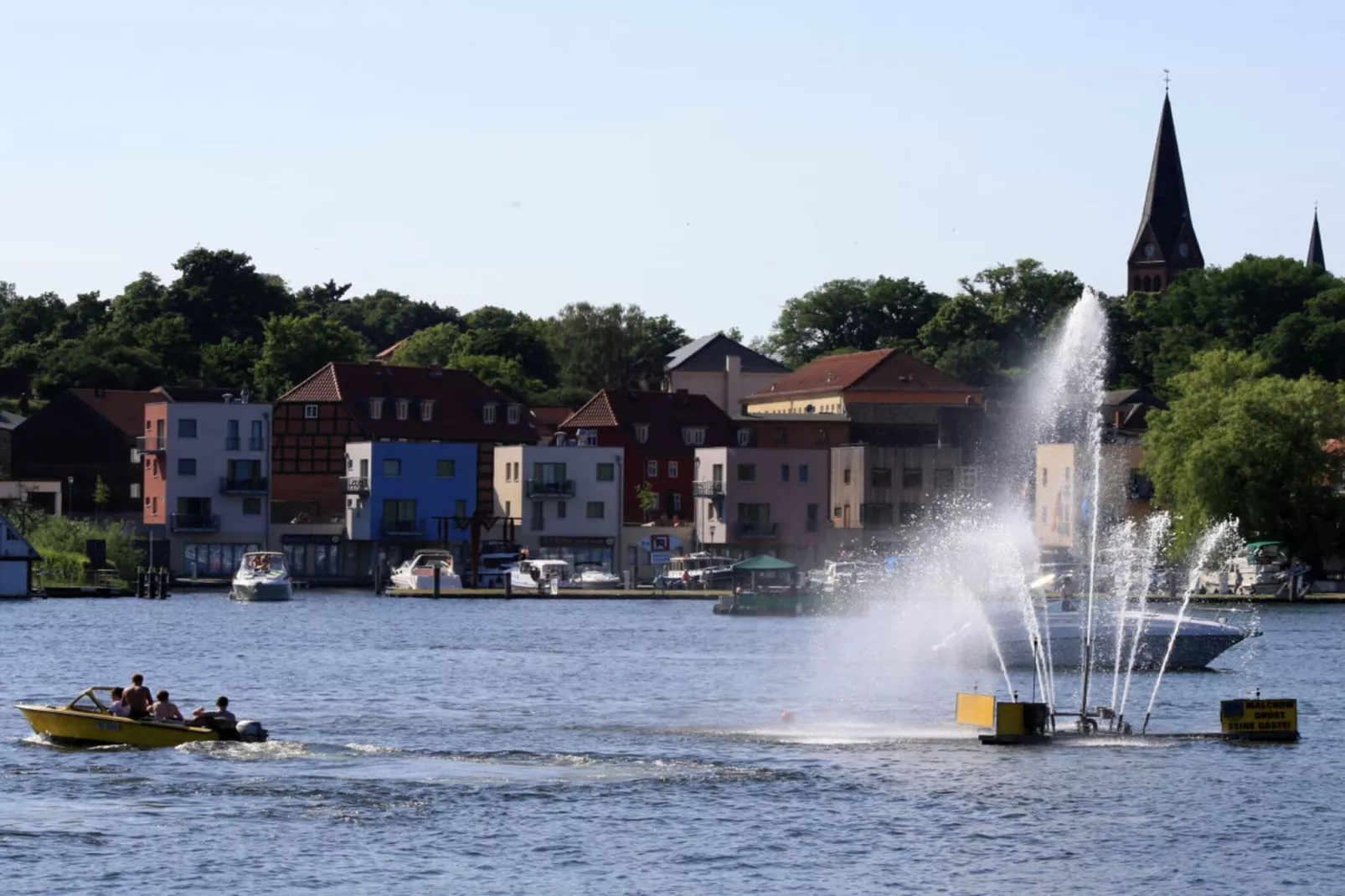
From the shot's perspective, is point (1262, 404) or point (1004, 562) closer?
point (1262, 404)

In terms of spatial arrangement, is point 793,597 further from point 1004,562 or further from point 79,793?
point 79,793

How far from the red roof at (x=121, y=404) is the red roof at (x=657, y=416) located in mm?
33148

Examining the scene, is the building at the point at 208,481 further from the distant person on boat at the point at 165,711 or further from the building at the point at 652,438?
the distant person on boat at the point at 165,711

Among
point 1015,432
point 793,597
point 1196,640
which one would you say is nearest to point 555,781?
point 1196,640

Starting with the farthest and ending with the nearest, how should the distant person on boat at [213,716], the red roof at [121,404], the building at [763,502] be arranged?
the red roof at [121,404]
the building at [763,502]
the distant person on boat at [213,716]

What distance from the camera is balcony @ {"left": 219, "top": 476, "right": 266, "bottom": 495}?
161m

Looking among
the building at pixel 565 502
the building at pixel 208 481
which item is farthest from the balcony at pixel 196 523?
the building at pixel 565 502

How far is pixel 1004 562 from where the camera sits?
15562 centimetres

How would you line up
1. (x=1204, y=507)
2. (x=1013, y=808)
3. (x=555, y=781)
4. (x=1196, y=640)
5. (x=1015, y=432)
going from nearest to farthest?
(x=1013, y=808) < (x=555, y=781) < (x=1196, y=640) < (x=1204, y=507) < (x=1015, y=432)

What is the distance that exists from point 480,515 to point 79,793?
105641mm

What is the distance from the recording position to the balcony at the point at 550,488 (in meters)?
166

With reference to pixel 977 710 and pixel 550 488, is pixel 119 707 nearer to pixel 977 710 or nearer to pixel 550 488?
pixel 977 710

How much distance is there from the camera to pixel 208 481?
16150cm

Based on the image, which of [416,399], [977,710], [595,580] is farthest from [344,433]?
[977,710]
